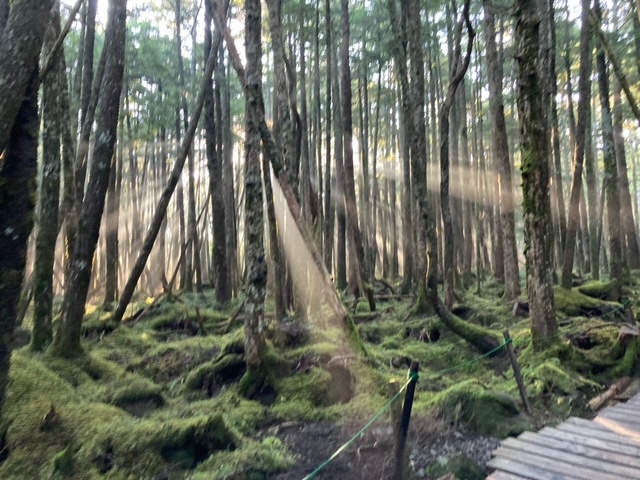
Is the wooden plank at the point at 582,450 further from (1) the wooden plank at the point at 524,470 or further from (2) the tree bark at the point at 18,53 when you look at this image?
(2) the tree bark at the point at 18,53

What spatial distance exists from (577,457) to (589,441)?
477mm

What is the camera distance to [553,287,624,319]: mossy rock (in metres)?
11.5

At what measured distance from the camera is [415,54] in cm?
1102

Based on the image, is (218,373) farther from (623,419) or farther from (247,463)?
(623,419)

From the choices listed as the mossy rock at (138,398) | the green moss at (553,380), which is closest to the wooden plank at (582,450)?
the green moss at (553,380)

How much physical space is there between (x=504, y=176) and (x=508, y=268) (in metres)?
2.27

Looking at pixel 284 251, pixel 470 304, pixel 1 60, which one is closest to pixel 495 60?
pixel 470 304

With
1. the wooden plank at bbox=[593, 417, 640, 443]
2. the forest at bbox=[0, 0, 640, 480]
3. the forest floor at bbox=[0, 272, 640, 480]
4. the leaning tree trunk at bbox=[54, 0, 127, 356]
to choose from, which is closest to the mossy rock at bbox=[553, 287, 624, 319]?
the forest at bbox=[0, 0, 640, 480]

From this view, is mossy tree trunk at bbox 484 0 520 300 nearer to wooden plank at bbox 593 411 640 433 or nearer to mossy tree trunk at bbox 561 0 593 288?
mossy tree trunk at bbox 561 0 593 288

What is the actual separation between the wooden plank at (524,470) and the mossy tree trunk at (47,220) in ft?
21.1

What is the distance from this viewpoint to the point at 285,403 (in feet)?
22.3

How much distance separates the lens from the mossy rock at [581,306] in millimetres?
11547

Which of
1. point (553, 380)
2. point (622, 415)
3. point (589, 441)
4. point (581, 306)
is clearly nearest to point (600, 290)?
point (581, 306)

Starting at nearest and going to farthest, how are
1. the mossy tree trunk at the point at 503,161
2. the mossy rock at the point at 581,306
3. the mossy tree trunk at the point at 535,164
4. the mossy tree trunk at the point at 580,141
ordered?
the mossy tree trunk at the point at 535,164, the mossy rock at the point at 581,306, the mossy tree trunk at the point at 580,141, the mossy tree trunk at the point at 503,161
